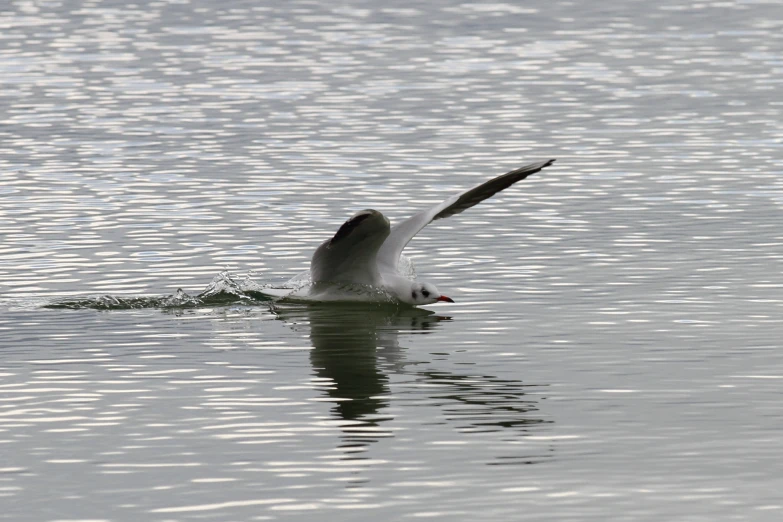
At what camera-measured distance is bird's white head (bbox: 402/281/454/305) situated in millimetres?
17188

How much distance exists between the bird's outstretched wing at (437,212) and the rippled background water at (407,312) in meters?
0.83

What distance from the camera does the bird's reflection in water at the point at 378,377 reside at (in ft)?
40.5

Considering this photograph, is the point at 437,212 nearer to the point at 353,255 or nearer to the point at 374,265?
the point at 374,265

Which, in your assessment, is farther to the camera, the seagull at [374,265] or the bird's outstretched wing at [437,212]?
the bird's outstretched wing at [437,212]

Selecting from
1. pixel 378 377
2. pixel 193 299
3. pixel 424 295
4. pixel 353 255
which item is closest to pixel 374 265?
pixel 353 255

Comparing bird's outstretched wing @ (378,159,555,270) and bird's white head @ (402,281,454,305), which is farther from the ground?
bird's outstretched wing @ (378,159,555,270)

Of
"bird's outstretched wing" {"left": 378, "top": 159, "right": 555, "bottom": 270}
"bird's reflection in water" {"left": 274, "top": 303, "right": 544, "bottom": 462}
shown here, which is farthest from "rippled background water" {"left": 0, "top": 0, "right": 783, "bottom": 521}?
"bird's outstretched wing" {"left": 378, "top": 159, "right": 555, "bottom": 270}

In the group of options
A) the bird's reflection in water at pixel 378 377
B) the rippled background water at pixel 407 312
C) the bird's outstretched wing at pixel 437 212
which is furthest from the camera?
the bird's outstretched wing at pixel 437 212

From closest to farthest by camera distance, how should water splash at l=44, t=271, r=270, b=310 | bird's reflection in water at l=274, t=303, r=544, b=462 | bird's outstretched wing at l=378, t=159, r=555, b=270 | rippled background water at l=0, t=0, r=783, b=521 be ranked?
rippled background water at l=0, t=0, r=783, b=521
bird's reflection in water at l=274, t=303, r=544, b=462
water splash at l=44, t=271, r=270, b=310
bird's outstretched wing at l=378, t=159, r=555, b=270

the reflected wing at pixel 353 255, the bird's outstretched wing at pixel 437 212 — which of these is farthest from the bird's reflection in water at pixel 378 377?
the bird's outstretched wing at pixel 437 212

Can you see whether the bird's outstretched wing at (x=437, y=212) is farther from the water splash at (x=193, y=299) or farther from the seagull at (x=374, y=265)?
the water splash at (x=193, y=299)

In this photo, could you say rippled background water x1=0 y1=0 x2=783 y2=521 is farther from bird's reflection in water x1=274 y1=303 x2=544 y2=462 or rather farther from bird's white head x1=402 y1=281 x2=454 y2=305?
bird's white head x1=402 y1=281 x2=454 y2=305

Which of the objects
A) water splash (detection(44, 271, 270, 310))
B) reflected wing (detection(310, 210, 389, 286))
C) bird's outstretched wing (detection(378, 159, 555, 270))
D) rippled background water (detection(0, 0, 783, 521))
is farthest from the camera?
bird's outstretched wing (detection(378, 159, 555, 270))

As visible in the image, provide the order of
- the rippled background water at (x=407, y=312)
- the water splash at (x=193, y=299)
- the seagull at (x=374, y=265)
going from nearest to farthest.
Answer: the rippled background water at (x=407, y=312) < the water splash at (x=193, y=299) < the seagull at (x=374, y=265)
